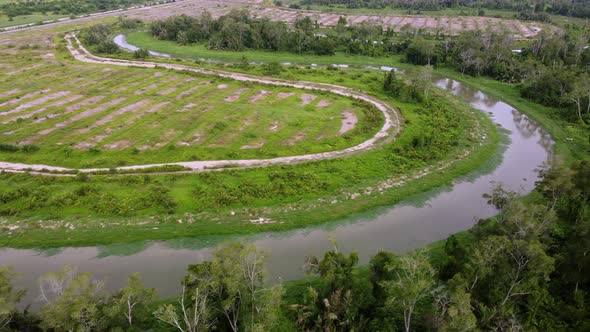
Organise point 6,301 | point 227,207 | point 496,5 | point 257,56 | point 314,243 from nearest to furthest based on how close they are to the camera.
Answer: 1. point 6,301
2. point 314,243
3. point 227,207
4. point 257,56
5. point 496,5

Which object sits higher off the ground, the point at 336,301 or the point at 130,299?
the point at 130,299

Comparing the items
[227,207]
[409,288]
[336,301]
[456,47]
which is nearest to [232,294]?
[336,301]

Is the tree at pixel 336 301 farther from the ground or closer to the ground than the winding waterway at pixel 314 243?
farther from the ground

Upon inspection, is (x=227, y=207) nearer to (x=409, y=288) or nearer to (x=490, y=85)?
(x=409, y=288)

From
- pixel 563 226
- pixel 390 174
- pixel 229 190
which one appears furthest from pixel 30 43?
pixel 563 226

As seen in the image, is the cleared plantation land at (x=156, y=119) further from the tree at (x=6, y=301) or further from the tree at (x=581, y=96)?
→ the tree at (x=581, y=96)

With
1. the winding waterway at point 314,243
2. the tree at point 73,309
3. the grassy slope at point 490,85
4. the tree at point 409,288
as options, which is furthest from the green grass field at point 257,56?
the tree at point 409,288

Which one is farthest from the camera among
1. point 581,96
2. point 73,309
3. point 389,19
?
point 389,19

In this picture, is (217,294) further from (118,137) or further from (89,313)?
(118,137)
